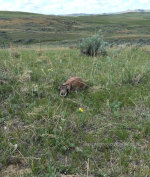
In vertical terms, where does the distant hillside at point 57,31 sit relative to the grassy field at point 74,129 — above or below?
above

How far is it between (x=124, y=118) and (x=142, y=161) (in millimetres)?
798

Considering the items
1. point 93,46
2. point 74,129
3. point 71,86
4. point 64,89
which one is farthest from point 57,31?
point 74,129

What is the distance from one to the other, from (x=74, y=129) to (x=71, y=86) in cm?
111

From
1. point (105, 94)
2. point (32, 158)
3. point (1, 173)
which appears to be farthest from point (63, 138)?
point (105, 94)

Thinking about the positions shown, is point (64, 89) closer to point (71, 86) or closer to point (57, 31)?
point (71, 86)

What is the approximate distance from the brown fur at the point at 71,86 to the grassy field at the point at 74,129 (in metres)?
0.10

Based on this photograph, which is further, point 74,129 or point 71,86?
point 71,86

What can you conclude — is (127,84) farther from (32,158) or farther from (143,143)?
(32,158)

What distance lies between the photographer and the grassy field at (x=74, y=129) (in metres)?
1.82

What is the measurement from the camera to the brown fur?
3172 mm

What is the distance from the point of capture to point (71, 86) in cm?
332

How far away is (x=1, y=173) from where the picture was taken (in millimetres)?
1731

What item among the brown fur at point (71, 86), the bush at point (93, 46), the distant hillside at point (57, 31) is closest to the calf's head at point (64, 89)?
the brown fur at point (71, 86)

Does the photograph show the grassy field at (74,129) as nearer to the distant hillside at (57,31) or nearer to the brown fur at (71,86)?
the brown fur at (71,86)
